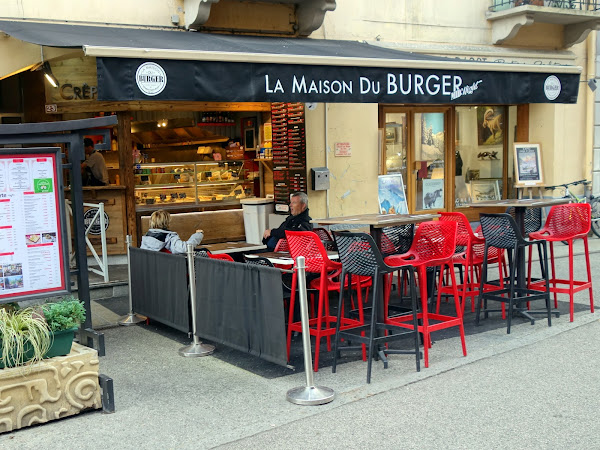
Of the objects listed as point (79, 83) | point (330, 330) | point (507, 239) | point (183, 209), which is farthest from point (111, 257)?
point (507, 239)

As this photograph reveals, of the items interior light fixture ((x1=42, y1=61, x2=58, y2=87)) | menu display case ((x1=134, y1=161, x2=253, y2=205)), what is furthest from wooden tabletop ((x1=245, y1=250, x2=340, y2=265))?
menu display case ((x1=134, y1=161, x2=253, y2=205))

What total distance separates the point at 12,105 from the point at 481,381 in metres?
9.18

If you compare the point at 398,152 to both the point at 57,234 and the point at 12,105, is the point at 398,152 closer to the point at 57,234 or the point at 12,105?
the point at 12,105

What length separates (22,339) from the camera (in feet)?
15.8

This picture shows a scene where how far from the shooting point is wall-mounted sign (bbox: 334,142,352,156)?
38.8ft

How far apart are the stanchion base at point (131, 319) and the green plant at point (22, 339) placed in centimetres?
298

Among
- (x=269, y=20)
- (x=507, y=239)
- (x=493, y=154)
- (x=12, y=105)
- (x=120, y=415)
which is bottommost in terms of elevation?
(x=120, y=415)

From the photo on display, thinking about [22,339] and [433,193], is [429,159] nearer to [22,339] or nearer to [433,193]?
[433,193]

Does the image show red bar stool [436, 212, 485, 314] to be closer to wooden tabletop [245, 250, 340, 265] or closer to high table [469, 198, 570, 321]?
high table [469, 198, 570, 321]

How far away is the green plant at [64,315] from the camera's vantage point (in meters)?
5.03

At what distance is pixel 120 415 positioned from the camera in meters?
5.13

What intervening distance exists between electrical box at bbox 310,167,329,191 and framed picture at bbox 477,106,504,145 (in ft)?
14.2

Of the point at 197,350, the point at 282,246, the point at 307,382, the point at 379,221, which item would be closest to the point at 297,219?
the point at 282,246

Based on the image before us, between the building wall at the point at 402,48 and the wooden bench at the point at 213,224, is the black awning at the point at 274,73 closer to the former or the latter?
the building wall at the point at 402,48
